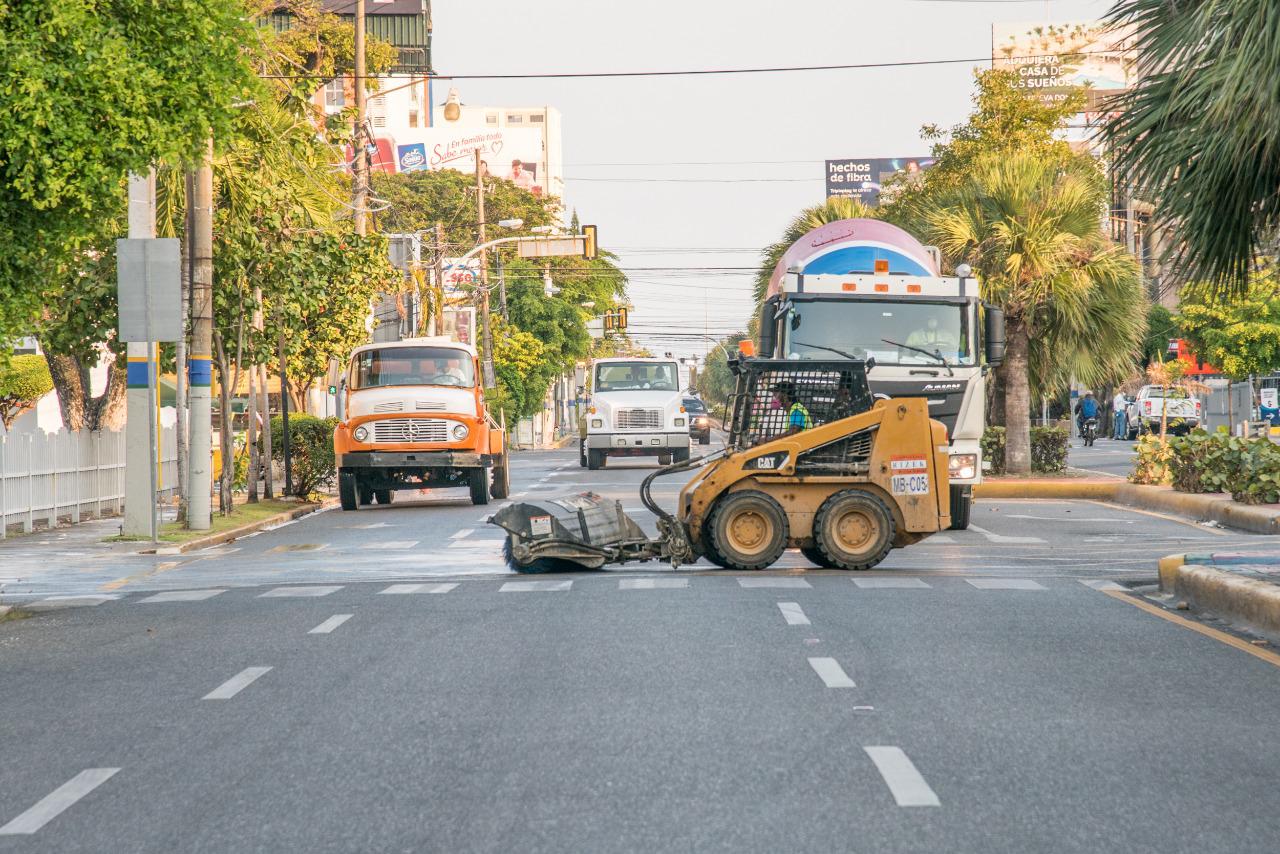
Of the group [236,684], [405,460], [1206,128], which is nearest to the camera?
[236,684]

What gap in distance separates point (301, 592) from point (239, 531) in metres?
8.51

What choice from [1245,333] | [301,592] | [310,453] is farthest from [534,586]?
[1245,333]

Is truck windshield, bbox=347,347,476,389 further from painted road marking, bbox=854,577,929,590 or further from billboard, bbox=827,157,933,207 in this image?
billboard, bbox=827,157,933,207

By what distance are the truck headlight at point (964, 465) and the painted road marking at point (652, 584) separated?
21.9 feet

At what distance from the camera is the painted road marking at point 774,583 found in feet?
48.4

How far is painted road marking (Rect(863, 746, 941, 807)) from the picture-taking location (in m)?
6.55

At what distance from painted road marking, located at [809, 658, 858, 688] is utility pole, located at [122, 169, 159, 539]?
43.8 feet

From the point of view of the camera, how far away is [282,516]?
87.2 feet

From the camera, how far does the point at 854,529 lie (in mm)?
16125

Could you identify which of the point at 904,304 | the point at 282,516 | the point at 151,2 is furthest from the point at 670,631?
the point at 282,516

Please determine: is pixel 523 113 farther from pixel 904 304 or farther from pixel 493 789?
pixel 493 789

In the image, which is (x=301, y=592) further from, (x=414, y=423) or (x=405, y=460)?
(x=414, y=423)

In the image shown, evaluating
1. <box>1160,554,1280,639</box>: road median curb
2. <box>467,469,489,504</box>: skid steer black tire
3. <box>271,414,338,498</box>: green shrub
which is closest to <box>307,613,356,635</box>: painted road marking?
<box>1160,554,1280,639</box>: road median curb

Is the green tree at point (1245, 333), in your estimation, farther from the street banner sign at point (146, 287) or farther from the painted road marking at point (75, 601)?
the painted road marking at point (75, 601)
